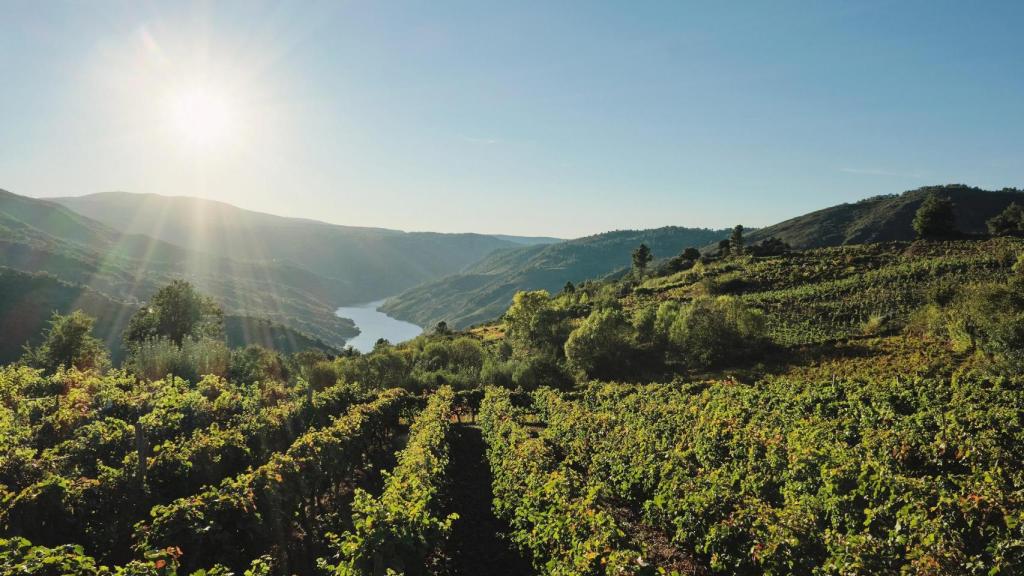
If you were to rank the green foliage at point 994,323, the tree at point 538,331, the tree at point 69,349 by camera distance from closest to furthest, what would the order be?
the green foliage at point 994,323
the tree at point 69,349
the tree at point 538,331

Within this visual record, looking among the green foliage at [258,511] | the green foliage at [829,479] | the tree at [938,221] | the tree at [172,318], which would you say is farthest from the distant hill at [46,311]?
the tree at [938,221]

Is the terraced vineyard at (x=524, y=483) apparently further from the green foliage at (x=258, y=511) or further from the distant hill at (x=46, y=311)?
the distant hill at (x=46, y=311)

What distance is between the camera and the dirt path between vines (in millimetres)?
12469

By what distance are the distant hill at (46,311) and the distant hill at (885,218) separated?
593 feet

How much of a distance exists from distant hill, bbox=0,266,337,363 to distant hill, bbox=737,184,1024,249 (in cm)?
18081

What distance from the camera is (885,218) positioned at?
164m

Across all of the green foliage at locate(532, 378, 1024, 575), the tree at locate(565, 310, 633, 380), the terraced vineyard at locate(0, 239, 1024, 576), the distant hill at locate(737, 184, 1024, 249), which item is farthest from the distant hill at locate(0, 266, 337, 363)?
the distant hill at locate(737, 184, 1024, 249)

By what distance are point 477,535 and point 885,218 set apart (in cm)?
20275

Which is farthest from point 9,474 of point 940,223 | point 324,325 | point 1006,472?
point 324,325

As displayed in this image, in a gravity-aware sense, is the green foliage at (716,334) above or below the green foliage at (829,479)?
below

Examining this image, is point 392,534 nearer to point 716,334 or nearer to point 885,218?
point 716,334

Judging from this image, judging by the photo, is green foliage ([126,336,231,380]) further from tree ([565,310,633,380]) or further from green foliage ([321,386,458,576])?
tree ([565,310,633,380])

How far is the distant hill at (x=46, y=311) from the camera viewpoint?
250 feet

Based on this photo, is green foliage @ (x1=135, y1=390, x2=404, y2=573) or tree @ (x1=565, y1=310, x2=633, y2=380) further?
tree @ (x1=565, y1=310, x2=633, y2=380)
